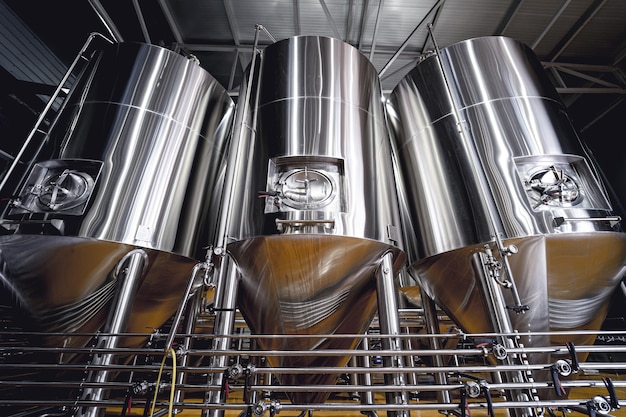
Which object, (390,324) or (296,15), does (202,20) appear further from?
(390,324)

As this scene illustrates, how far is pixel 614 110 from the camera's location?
5.77 meters

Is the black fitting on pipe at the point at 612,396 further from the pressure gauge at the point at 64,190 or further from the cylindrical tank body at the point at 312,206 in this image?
the pressure gauge at the point at 64,190

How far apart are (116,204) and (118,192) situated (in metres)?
0.08

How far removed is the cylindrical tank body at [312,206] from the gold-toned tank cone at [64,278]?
2.17ft

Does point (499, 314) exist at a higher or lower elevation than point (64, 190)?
lower

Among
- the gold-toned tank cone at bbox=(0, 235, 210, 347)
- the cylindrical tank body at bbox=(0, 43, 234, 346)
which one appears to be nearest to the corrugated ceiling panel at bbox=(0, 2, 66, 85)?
the cylindrical tank body at bbox=(0, 43, 234, 346)

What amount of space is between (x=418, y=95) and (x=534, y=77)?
78 cm

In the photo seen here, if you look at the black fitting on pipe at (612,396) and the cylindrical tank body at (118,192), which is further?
the cylindrical tank body at (118,192)

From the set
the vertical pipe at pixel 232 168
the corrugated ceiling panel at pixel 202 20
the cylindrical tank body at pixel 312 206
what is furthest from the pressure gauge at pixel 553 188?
the corrugated ceiling panel at pixel 202 20

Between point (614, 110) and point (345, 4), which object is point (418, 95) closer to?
point (345, 4)

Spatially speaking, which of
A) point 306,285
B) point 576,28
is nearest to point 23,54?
point 306,285

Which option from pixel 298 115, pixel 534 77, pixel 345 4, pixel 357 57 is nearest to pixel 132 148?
pixel 298 115

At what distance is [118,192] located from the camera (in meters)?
1.88

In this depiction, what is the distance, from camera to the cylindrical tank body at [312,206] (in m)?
1.72
